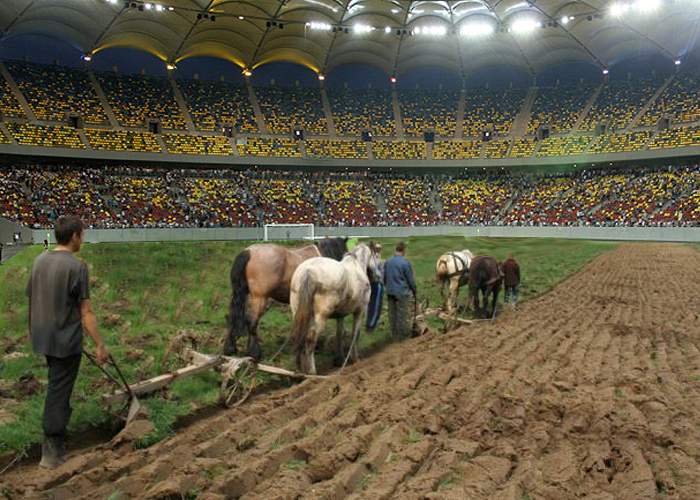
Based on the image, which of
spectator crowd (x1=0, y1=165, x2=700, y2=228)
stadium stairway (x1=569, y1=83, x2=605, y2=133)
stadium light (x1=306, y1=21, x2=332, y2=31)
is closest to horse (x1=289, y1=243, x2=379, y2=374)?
spectator crowd (x1=0, y1=165, x2=700, y2=228)

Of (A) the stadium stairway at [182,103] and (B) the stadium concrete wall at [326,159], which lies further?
(A) the stadium stairway at [182,103]

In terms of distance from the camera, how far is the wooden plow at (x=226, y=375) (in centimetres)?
552

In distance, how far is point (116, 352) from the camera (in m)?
7.38

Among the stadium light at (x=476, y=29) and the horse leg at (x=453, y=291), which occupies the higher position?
the stadium light at (x=476, y=29)

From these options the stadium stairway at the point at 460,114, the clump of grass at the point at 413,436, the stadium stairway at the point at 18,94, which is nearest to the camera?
the clump of grass at the point at 413,436

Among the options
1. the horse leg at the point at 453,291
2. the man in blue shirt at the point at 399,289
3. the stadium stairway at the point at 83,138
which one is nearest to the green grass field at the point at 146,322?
the man in blue shirt at the point at 399,289

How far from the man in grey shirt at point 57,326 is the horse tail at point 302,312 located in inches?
116

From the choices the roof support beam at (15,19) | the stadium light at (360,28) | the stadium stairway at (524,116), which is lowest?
the stadium stairway at (524,116)

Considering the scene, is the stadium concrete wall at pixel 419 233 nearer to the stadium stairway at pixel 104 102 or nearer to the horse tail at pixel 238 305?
the stadium stairway at pixel 104 102

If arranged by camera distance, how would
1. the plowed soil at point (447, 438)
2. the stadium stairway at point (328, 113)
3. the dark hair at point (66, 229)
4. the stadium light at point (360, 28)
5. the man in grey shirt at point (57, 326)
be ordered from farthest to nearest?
the stadium stairway at point (328, 113) < the stadium light at point (360, 28) < the dark hair at point (66, 229) < the man in grey shirt at point (57, 326) < the plowed soil at point (447, 438)

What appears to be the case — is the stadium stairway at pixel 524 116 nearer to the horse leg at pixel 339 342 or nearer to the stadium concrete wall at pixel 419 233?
the stadium concrete wall at pixel 419 233

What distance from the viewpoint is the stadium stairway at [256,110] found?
49.3 meters

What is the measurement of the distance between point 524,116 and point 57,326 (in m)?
56.3

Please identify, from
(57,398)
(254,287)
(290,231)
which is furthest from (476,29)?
(57,398)
